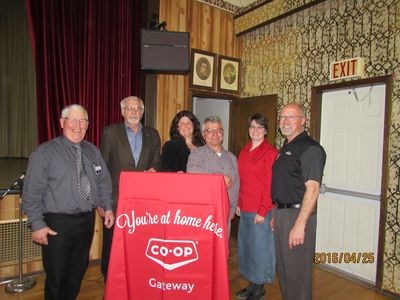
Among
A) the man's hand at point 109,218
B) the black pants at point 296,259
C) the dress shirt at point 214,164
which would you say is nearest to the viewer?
the black pants at point 296,259

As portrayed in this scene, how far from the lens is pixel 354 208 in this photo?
320 centimetres

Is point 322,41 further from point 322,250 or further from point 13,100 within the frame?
point 13,100

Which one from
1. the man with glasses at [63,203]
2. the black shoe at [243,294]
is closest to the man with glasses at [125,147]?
the man with glasses at [63,203]

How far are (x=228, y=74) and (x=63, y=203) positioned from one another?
3047 mm

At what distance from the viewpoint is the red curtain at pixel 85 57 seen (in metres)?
2.99

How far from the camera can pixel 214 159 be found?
234cm

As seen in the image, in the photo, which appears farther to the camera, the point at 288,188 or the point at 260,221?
the point at 260,221

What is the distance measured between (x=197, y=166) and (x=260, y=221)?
2.14 ft

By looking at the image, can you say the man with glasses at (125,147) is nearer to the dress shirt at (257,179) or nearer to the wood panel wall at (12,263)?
the dress shirt at (257,179)

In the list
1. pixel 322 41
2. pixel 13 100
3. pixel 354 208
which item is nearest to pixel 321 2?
pixel 322 41

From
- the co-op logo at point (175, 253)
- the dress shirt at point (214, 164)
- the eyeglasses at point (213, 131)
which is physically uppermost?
the eyeglasses at point (213, 131)

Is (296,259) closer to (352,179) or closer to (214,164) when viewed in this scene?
(214,164)

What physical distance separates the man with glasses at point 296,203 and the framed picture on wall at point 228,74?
2.25 m

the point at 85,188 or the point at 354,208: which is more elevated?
the point at 85,188
